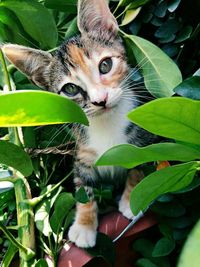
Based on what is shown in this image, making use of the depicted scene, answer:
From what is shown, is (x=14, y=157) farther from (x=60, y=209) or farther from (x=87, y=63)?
(x=87, y=63)

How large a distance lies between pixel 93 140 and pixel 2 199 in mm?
240

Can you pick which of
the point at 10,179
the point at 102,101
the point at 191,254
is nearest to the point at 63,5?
the point at 102,101

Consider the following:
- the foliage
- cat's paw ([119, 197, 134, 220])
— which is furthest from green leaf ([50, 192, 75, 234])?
cat's paw ([119, 197, 134, 220])

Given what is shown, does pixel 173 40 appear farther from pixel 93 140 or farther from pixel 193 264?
pixel 193 264

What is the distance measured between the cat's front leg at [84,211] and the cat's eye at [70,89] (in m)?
0.13

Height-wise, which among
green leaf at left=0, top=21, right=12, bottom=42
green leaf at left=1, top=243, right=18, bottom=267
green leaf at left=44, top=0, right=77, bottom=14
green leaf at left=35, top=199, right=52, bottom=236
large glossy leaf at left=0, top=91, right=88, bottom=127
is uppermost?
large glossy leaf at left=0, top=91, right=88, bottom=127

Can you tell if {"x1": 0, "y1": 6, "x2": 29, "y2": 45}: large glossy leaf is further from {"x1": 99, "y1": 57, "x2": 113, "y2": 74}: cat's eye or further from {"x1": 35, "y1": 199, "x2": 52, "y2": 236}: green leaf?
{"x1": 35, "y1": 199, "x2": 52, "y2": 236}: green leaf

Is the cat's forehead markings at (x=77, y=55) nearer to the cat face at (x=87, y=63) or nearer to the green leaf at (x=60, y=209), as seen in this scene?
the cat face at (x=87, y=63)

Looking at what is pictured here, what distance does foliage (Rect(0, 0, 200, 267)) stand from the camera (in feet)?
1.67

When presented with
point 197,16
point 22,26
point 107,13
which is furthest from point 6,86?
point 197,16

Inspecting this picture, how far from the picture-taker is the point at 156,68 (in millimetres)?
735

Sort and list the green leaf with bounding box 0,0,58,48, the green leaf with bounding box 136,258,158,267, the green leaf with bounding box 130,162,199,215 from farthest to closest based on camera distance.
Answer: the green leaf with bounding box 0,0,58,48 < the green leaf with bounding box 136,258,158,267 < the green leaf with bounding box 130,162,199,215

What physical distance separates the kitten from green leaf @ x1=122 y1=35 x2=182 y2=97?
4.4 inches

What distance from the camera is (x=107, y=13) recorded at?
899 mm
